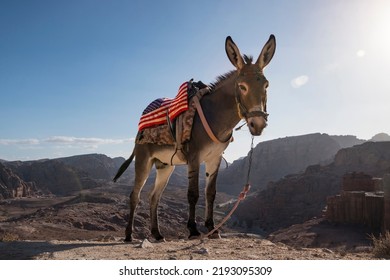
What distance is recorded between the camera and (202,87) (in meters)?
7.49

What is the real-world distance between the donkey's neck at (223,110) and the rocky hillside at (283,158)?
148 m

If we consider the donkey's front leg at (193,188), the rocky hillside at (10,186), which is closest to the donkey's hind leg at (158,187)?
the donkey's front leg at (193,188)

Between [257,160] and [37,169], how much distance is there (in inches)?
3968

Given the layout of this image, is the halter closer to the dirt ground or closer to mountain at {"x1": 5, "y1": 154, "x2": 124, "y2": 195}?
the dirt ground

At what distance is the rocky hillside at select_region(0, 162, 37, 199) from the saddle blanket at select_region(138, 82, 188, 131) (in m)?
94.4

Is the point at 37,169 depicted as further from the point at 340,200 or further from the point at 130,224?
the point at 130,224

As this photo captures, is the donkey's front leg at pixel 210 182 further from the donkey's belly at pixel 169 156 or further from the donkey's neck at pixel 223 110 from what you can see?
the donkey's neck at pixel 223 110

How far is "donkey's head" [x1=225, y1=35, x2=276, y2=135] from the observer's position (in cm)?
557

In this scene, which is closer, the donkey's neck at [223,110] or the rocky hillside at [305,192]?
the donkey's neck at [223,110]

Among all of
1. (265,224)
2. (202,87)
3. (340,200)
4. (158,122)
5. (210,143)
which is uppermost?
(202,87)

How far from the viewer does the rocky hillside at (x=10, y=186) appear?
297 ft

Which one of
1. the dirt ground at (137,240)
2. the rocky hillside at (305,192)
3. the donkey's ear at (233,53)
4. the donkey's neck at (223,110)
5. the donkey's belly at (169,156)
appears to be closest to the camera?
the dirt ground at (137,240)

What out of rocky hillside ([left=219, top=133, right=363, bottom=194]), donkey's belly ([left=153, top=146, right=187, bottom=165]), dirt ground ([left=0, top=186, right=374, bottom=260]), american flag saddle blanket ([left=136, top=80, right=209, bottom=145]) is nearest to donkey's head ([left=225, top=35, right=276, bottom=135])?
american flag saddle blanket ([left=136, top=80, right=209, bottom=145])
